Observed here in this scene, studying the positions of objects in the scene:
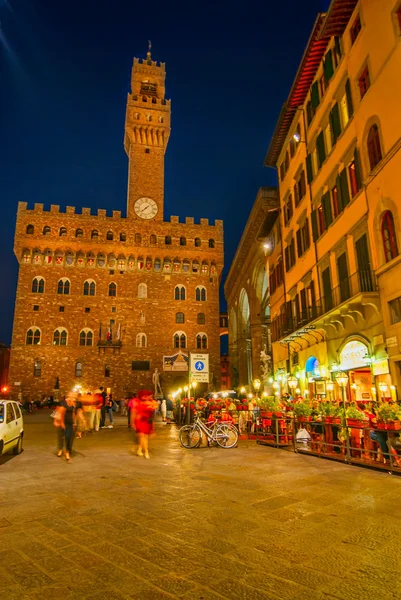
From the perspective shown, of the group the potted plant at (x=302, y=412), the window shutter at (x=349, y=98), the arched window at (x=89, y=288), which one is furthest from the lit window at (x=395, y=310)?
the arched window at (x=89, y=288)

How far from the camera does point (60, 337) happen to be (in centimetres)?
3494

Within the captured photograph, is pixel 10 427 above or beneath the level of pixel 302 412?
beneath

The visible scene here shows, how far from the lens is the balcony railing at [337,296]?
491 inches

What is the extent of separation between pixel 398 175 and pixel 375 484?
8.39m

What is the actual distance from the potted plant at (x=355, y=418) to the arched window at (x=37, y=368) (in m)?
30.3

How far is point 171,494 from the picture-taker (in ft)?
18.2

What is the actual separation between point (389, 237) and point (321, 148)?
23.5ft

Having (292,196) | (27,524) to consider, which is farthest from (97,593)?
(292,196)

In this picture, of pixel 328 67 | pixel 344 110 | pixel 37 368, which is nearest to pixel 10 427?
pixel 344 110

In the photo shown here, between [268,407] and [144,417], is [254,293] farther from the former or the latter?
[144,417]

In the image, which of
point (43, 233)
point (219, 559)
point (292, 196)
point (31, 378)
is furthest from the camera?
point (43, 233)

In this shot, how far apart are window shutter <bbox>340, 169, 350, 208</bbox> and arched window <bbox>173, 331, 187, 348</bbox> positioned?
958 inches

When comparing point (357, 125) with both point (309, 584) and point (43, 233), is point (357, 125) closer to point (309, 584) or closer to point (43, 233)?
point (309, 584)

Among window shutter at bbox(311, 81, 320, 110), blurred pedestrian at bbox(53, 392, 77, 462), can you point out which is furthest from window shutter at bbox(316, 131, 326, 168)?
blurred pedestrian at bbox(53, 392, 77, 462)
